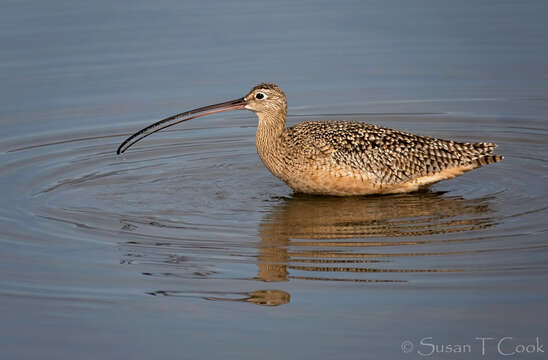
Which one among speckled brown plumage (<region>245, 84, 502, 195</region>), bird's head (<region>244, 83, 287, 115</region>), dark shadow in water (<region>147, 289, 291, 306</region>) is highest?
bird's head (<region>244, 83, 287, 115</region>)

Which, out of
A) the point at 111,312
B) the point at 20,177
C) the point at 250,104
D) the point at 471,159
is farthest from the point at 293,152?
the point at 111,312

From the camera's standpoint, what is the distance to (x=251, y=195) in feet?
39.9

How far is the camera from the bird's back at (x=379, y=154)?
11.9m

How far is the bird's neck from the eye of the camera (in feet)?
39.9

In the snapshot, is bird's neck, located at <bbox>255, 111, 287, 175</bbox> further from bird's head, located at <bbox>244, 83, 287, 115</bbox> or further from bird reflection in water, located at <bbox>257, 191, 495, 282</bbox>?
bird reflection in water, located at <bbox>257, 191, 495, 282</bbox>

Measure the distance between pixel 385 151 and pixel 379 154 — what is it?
3.8 inches

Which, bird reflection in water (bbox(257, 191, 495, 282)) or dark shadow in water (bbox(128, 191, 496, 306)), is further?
bird reflection in water (bbox(257, 191, 495, 282))

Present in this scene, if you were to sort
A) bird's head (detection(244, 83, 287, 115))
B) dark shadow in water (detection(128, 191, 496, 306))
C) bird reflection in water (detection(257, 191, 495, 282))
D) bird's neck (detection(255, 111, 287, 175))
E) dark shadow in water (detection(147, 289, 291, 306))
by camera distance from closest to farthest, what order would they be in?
dark shadow in water (detection(147, 289, 291, 306)) < dark shadow in water (detection(128, 191, 496, 306)) < bird reflection in water (detection(257, 191, 495, 282)) < bird's neck (detection(255, 111, 287, 175)) < bird's head (detection(244, 83, 287, 115))

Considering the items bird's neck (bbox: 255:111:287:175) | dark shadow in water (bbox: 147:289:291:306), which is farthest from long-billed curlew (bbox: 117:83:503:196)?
dark shadow in water (bbox: 147:289:291:306)

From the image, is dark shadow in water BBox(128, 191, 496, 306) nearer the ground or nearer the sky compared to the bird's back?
nearer the ground

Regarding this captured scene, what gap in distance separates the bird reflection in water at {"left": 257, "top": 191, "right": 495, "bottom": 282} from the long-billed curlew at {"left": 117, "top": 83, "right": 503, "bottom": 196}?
175 millimetres

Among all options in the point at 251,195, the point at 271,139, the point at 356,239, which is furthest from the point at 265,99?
the point at 356,239

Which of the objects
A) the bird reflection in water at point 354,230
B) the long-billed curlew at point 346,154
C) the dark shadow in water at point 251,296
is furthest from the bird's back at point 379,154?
the dark shadow in water at point 251,296

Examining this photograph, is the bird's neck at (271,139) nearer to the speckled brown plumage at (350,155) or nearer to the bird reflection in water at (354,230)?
the speckled brown plumage at (350,155)
